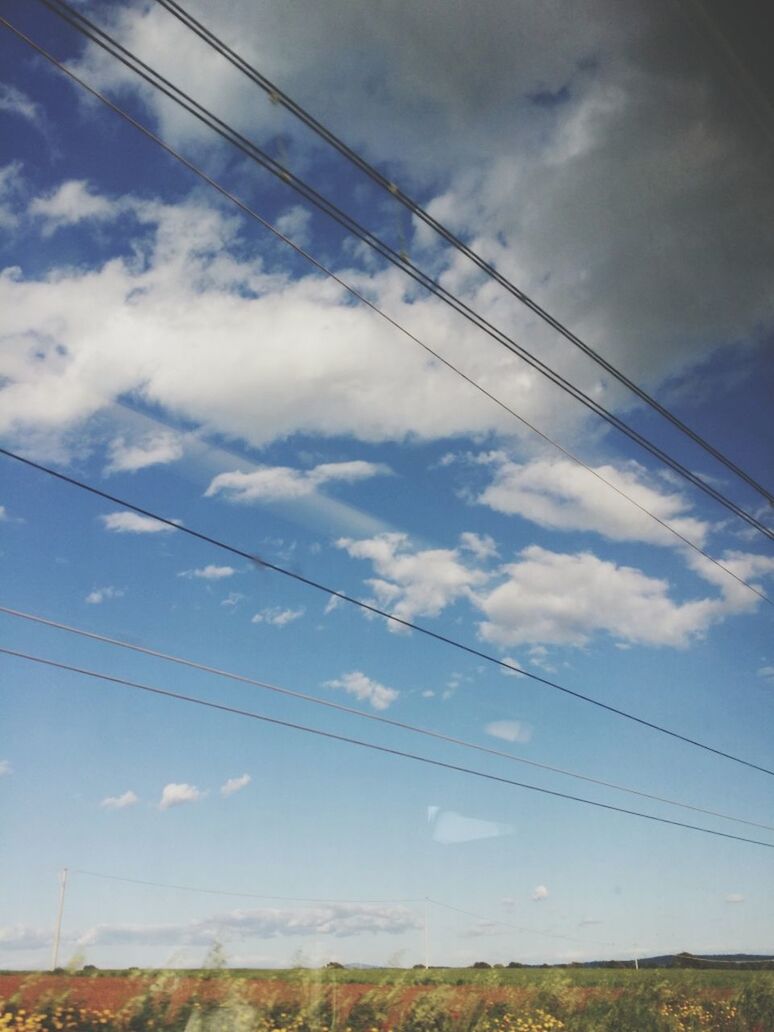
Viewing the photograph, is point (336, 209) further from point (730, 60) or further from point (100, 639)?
point (100, 639)

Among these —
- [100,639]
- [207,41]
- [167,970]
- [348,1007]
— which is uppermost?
[207,41]

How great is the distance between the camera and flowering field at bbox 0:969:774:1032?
486 cm

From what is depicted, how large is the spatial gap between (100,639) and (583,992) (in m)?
6.27

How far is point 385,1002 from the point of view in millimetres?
6387

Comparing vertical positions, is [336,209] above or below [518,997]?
above

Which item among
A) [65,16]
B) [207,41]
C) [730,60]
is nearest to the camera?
[730,60]

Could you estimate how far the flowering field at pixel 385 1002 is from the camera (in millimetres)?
4855

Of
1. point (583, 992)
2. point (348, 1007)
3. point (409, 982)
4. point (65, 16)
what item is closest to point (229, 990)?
point (348, 1007)

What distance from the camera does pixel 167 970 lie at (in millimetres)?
5309

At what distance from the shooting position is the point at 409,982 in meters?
6.65

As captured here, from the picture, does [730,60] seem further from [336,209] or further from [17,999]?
[17,999]

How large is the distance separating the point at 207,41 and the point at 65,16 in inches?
29.4

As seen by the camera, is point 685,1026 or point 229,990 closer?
point 229,990

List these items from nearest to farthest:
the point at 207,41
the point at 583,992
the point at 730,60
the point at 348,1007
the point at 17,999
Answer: the point at 730,60, the point at 207,41, the point at 17,999, the point at 348,1007, the point at 583,992
